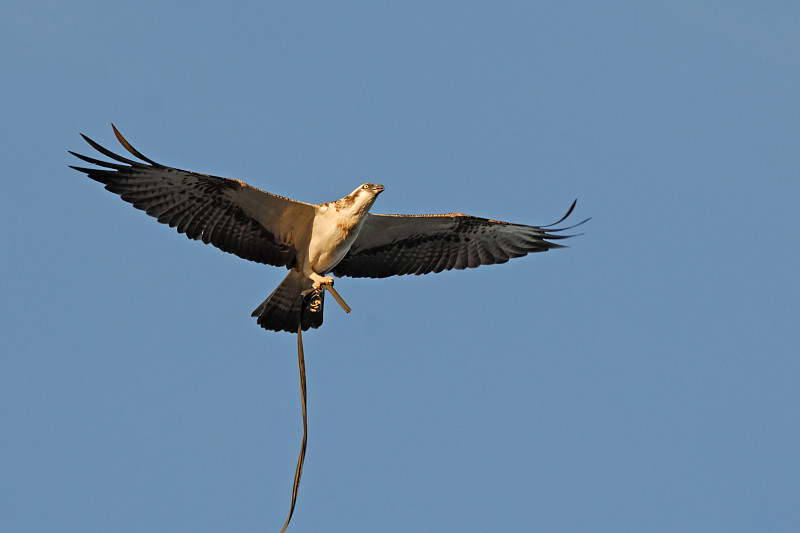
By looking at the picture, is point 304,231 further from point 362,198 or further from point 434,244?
point 434,244

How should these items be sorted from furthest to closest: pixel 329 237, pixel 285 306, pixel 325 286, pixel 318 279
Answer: pixel 285 306
pixel 329 237
pixel 318 279
pixel 325 286

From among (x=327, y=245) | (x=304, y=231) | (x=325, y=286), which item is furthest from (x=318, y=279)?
(x=325, y=286)

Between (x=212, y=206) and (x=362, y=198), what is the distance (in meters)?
2.03

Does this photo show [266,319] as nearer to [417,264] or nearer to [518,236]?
[417,264]

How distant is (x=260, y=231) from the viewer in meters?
13.6

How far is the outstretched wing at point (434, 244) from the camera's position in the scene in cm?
1436

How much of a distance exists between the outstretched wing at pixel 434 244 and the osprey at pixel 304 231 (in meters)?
0.01

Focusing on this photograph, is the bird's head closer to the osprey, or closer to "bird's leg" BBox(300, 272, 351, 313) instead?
the osprey

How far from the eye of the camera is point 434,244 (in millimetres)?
14852

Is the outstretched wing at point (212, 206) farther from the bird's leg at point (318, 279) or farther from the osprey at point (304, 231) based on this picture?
the bird's leg at point (318, 279)

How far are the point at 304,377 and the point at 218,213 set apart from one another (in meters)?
5.27

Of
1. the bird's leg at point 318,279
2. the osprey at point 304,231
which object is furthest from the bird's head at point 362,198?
the bird's leg at point 318,279

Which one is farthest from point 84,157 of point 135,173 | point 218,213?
point 218,213

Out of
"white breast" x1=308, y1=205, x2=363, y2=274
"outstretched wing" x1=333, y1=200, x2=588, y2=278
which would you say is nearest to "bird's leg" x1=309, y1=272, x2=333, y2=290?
"white breast" x1=308, y1=205, x2=363, y2=274
